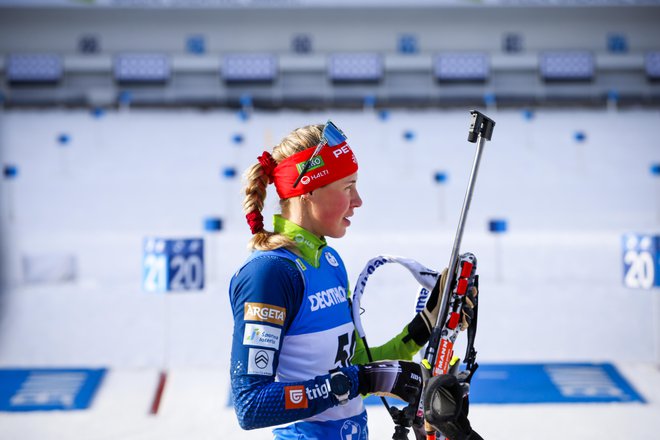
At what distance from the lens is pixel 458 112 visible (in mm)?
14609

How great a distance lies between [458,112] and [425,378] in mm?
13657

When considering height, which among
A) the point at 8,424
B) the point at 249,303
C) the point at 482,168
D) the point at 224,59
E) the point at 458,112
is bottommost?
the point at 8,424

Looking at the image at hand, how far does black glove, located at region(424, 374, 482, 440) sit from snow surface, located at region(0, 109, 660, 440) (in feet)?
1.92

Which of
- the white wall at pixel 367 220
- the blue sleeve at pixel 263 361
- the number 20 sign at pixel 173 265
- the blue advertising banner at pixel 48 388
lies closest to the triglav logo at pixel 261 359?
the blue sleeve at pixel 263 361

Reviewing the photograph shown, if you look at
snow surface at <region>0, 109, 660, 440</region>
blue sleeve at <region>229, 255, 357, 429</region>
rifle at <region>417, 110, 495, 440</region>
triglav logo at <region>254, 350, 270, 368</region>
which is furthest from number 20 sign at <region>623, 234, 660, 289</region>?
triglav logo at <region>254, 350, 270, 368</region>

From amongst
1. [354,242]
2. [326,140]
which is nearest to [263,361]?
[326,140]

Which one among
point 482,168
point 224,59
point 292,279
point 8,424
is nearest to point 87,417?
point 8,424

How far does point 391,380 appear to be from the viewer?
1.39 m

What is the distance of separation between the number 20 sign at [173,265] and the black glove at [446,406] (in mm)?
3064

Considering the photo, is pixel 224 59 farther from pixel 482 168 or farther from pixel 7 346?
pixel 7 346

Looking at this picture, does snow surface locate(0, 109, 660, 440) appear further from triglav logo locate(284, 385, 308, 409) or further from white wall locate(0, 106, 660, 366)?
triglav logo locate(284, 385, 308, 409)

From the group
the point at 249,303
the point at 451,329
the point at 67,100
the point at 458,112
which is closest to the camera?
the point at 249,303

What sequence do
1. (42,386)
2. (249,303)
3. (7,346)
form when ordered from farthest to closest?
(7,346), (42,386), (249,303)

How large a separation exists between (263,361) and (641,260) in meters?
3.45
